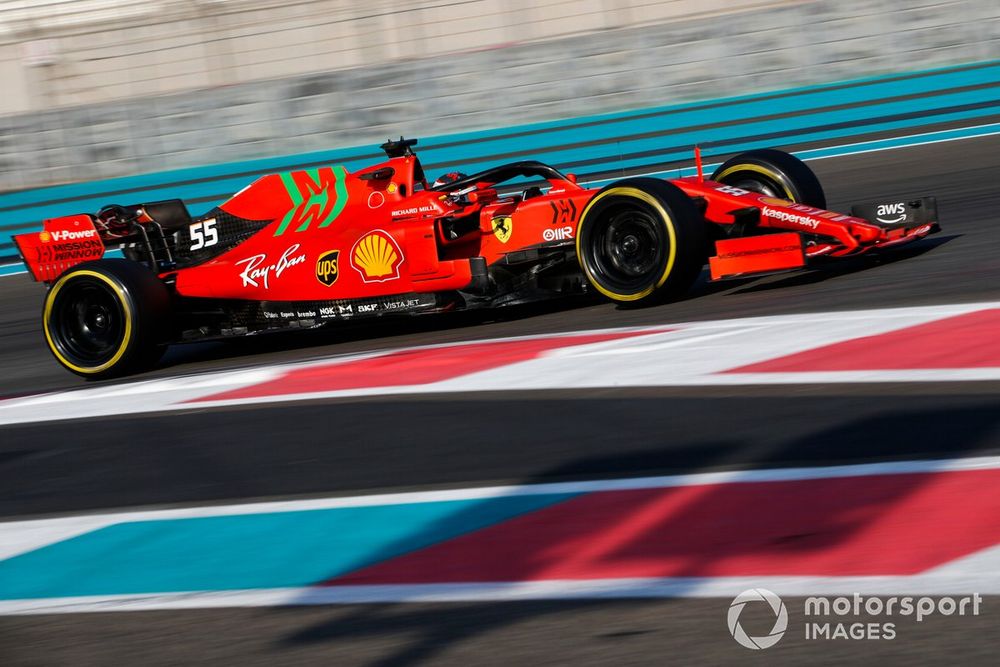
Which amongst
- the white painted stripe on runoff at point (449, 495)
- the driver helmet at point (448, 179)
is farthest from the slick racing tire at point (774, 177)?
the white painted stripe on runoff at point (449, 495)

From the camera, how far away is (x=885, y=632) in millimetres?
2783

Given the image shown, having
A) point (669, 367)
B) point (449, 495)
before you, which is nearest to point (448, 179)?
point (669, 367)

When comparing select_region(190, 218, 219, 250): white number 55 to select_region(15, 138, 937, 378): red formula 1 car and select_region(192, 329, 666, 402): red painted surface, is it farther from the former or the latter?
select_region(192, 329, 666, 402): red painted surface

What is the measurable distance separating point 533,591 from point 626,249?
395 cm

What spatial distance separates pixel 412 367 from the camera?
255 inches

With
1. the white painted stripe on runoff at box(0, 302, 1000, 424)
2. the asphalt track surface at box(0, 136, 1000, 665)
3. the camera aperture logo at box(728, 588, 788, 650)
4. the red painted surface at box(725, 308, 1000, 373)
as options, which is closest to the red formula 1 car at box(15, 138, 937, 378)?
the asphalt track surface at box(0, 136, 1000, 665)

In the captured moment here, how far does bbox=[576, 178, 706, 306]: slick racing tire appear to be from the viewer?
6.75 metres

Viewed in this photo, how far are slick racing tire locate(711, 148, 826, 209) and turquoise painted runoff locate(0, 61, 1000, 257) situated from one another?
259 inches

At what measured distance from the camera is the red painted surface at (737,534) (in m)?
3.23

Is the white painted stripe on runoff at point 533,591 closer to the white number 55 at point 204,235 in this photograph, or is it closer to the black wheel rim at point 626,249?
the black wheel rim at point 626,249

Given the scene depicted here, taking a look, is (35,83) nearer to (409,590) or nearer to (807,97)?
(807,97)

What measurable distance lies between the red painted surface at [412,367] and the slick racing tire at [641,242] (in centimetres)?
53

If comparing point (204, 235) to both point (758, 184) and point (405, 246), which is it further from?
point (758, 184)

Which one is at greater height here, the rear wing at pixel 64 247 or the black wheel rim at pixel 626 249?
the rear wing at pixel 64 247
